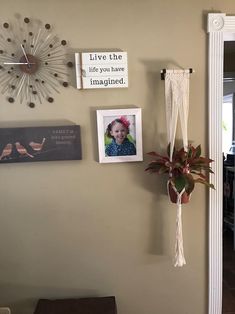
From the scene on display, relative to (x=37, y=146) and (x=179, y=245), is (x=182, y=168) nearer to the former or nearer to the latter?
(x=179, y=245)

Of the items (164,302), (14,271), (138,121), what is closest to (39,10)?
(138,121)

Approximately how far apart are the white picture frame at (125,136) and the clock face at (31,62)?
1.04 feet

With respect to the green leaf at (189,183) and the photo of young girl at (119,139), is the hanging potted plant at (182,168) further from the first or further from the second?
the photo of young girl at (119,139)

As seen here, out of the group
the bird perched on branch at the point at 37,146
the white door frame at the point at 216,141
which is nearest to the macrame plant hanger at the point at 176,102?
the white door frame at the point at 216,141

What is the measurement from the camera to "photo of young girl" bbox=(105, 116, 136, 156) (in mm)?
1671

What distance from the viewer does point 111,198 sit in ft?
5.71

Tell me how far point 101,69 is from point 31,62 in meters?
0.40

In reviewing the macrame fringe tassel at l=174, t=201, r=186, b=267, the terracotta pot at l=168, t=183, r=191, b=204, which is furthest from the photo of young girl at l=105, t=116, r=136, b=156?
the macrame fringe tassel at l=174, t=201, r=186, b=267

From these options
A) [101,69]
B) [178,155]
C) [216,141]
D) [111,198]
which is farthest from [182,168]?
[101,69]

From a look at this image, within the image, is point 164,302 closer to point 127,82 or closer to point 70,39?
point 127,82

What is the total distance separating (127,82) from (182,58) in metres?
0.36

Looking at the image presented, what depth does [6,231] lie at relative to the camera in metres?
1.72

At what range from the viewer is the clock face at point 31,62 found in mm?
1617

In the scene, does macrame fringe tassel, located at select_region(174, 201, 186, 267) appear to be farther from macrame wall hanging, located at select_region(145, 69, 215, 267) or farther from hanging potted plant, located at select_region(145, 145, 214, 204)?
hanging potted plant, located at select_region(145, 145, 214, 204)
